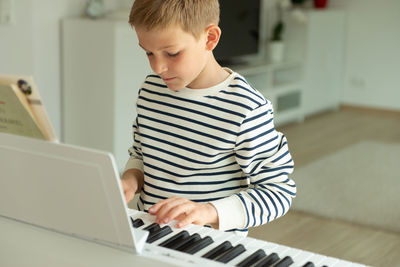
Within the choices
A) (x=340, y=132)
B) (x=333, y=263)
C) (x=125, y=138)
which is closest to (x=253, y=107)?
(x=333, y=263)

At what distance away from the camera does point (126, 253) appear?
1.00 metres

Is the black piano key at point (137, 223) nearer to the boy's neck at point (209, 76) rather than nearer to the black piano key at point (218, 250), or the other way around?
the black piano key at point (218, 250)

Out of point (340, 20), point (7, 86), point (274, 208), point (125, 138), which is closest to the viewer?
point (7, 86)

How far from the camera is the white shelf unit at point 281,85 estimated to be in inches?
215

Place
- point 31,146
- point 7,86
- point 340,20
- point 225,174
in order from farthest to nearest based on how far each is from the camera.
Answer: point 340,20 < point 225,174 < point 7,86 < point 31,146

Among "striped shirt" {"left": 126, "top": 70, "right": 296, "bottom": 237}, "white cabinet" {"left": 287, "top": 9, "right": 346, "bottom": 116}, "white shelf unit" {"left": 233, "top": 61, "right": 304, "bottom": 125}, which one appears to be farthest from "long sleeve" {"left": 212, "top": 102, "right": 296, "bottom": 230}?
"white cabinet" {"left": 287, "top": 9, "right": 346, "bottom": 116}

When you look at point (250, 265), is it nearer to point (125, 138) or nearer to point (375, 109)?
point (125, 138)

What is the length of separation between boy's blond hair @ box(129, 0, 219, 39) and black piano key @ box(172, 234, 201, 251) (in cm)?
41

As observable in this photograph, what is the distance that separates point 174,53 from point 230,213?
1.12ft

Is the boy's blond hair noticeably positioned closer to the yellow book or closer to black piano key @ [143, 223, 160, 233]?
the yellow book

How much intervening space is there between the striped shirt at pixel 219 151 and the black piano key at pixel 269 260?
22 cm

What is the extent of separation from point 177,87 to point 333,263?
50 centimetres

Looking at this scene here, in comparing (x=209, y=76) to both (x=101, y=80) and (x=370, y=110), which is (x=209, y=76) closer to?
(x=101, y=80)

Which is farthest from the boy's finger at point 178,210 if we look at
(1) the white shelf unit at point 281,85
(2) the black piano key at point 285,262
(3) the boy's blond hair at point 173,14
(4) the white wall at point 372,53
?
(4) the white wall at point 372,53
